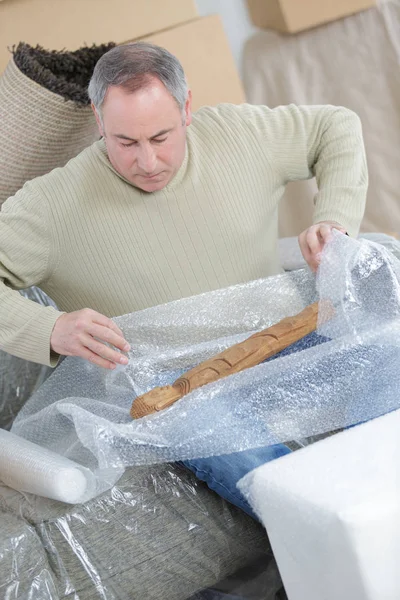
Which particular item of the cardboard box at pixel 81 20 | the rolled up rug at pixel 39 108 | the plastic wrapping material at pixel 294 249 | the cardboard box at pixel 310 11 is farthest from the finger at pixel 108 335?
the cardboard box at pixel 310 11

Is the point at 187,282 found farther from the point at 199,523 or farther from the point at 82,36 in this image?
the point at 82,36

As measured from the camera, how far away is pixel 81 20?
218cm

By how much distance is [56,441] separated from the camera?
1.41 m

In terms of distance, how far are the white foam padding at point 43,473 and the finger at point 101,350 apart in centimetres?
16

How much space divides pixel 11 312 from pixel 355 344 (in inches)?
21.6

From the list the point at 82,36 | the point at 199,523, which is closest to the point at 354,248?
the point at 199,523

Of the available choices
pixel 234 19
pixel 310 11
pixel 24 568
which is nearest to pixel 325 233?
pixel 24 568

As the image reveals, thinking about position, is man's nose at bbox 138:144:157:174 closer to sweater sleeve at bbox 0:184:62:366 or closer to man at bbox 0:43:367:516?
man at bbox 0:43:367:516

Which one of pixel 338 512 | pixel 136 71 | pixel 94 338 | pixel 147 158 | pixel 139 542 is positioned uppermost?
pixel 136 71

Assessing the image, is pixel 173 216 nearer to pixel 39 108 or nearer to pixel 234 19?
pixel 39 108

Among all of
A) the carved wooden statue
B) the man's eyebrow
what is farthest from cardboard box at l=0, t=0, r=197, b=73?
the carved wooden statue

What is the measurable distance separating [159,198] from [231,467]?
532mm

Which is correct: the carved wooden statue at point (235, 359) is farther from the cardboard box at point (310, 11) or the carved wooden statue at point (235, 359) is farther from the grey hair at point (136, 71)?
the cardboard box at point (310, 11)

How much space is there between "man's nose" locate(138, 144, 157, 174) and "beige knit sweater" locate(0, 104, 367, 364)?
0.37ft
